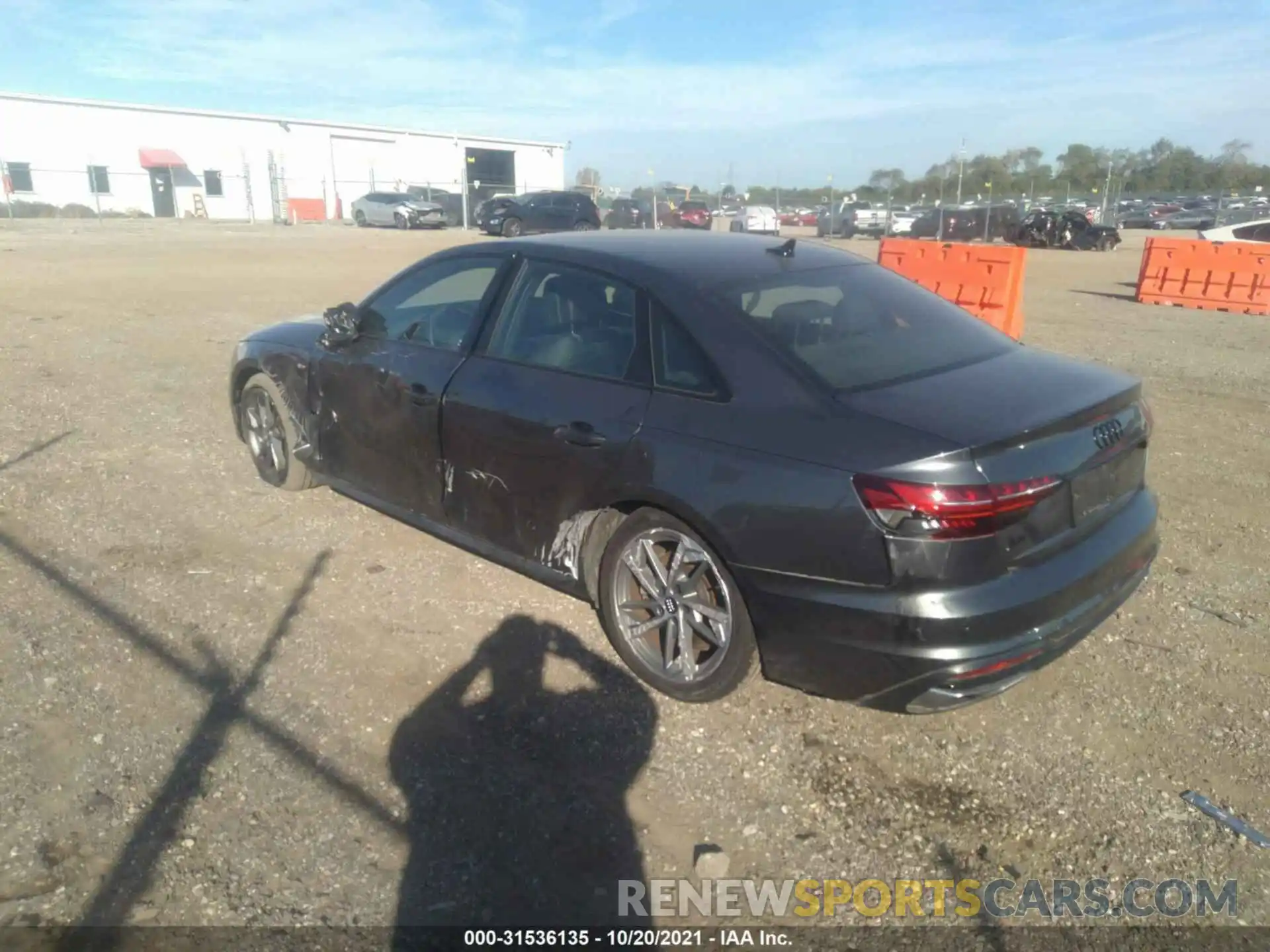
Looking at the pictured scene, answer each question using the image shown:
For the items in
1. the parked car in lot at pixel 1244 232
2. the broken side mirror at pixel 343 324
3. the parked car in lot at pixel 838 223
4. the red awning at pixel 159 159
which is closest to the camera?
the broken side mirror at pixel 343 324

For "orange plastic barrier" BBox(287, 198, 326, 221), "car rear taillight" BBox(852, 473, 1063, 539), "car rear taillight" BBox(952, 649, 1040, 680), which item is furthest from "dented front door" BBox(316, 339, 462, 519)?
"orange plastic barrier" BBox(287, 198, 326, 221)

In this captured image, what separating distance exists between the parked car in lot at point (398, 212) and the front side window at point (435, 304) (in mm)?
37914

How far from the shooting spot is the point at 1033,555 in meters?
2.97

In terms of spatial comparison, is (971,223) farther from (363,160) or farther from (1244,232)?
(363,160)

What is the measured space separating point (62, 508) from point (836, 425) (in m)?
4.58

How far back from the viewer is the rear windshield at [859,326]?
3332mm

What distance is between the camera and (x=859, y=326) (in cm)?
362

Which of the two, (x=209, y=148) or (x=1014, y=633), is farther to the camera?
(x=209, y=148)

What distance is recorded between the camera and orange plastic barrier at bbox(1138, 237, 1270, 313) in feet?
46.4

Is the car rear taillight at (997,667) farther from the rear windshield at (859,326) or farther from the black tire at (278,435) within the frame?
the black tire at (278,435)

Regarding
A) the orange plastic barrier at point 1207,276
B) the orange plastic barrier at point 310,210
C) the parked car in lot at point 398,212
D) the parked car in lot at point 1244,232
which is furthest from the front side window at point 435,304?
the orange plastic barrier at point 310,210

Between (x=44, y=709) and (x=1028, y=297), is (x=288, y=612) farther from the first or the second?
(x=1028, y=297)

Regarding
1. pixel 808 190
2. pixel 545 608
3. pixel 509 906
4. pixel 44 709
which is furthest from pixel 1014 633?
pixel 808 190

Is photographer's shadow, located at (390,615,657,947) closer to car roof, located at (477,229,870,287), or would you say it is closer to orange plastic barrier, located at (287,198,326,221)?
car roof, located at (477,229,870,287)
